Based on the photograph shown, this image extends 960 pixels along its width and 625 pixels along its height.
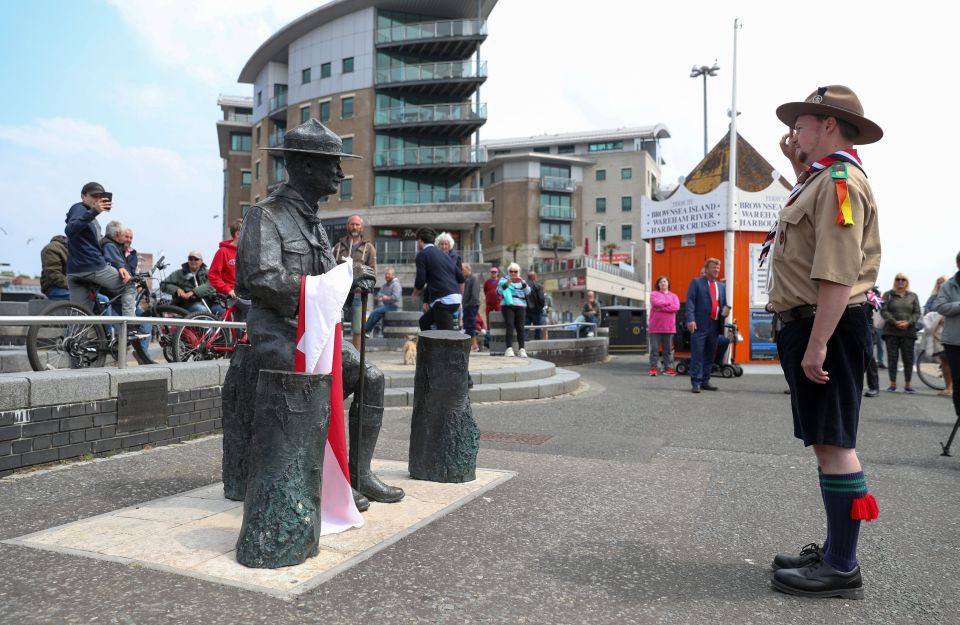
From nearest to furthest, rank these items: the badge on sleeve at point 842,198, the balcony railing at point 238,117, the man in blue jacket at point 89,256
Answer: the badge on sleeve at point 842,198, the man in blue jacket at point 89,256, the balcony railing at point 238,117

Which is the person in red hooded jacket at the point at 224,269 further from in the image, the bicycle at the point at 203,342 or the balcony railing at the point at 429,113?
the balcony railing at the point at 429,113

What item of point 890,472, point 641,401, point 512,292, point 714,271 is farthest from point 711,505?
point 512,292

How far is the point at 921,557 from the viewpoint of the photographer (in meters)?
3.60

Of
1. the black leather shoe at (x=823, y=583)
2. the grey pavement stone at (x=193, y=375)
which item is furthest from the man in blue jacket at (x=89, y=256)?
the black leather shoe at (x=823, y=583)

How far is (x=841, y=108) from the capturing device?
316cm

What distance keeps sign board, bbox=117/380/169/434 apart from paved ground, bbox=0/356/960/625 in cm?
28

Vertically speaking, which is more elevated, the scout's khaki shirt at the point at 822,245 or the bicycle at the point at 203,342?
the scout's khaki shirt at the point at 822,245

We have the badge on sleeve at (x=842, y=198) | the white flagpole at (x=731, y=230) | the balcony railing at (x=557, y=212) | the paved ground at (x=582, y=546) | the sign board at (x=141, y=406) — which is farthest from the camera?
the balcony railing at (x=557, y=212)

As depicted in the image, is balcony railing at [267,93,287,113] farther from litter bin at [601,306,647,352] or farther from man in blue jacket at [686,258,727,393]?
man in blue jacket at [686,258,727,393]

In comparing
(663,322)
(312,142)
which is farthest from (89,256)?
(663,322)

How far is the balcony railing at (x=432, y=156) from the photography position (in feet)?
158

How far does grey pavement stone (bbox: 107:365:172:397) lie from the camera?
5422mm

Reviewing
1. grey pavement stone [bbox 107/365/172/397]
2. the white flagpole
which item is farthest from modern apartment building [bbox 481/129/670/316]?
grey pavement stone [bbox 107/365/172/397]

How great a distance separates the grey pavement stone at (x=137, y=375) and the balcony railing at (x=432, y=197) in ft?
143
